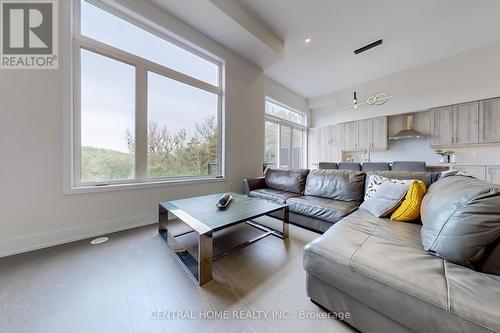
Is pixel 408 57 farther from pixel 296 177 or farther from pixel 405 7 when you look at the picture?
pixel 296 177

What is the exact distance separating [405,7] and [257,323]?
445 centimetres

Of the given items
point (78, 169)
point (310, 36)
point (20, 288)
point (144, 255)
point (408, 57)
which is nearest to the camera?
point (20, 288)

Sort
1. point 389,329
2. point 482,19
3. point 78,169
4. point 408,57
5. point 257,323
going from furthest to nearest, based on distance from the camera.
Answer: point 408,57
point 482,19
point 78,169
point 257,323
point 389,329

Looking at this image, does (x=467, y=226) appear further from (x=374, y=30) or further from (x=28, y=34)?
(x=28, y=34)

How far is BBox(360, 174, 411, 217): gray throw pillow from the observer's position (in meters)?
1.73

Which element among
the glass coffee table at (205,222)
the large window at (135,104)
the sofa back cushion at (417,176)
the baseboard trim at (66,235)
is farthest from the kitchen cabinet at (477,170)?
the baseboard trim at (66,235)

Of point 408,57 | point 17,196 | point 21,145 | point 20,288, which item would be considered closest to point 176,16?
point 21,145

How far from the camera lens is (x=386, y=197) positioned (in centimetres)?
181

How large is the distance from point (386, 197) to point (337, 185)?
0.81 m

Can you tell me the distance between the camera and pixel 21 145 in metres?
1.80

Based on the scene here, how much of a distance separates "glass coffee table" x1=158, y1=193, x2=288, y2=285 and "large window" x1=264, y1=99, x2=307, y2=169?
9.11ft

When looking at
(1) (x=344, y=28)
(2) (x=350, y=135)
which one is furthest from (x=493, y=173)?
(1) (x=344, y=28)

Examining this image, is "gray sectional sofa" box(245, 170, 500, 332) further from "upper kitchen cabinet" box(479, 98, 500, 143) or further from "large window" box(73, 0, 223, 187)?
"upper kitchen cabinet" box(479, 98, 500, 143)

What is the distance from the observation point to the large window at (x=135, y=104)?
86.9 inches
